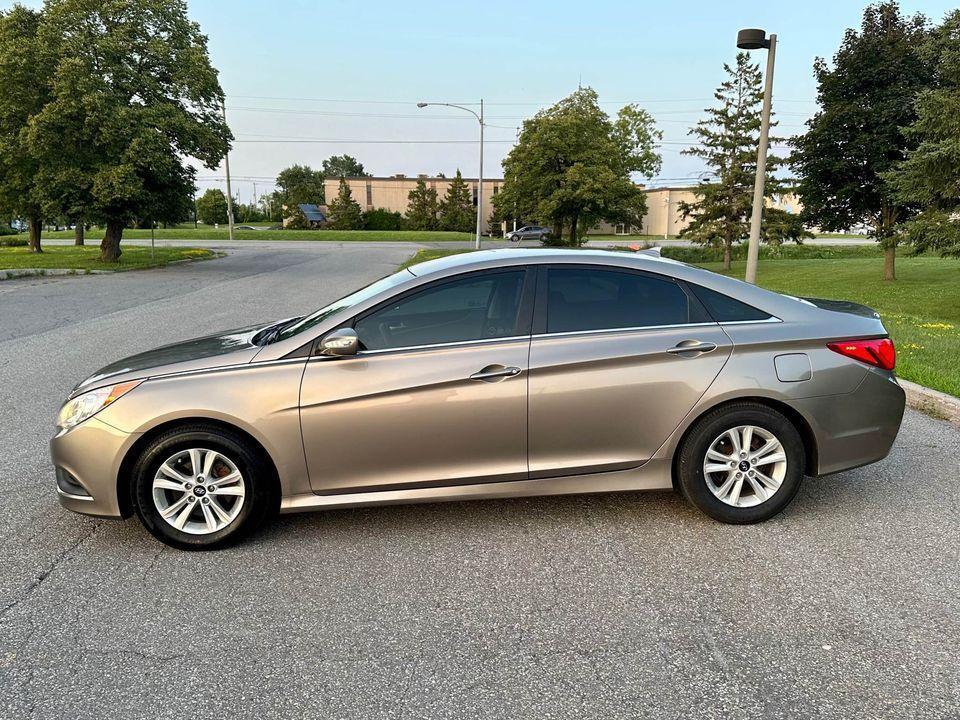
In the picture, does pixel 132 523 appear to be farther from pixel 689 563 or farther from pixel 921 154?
pixel 921 154

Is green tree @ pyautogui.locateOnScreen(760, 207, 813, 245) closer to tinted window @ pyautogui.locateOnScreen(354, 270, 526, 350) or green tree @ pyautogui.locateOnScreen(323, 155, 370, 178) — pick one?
tinted window @ pyautogui.locateOnScreen(354, 270, 526, 350)

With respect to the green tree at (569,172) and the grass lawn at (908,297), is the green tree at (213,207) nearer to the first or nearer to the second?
the green tree at (569,172)

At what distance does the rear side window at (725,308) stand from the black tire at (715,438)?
516 mm

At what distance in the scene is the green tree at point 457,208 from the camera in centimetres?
7575

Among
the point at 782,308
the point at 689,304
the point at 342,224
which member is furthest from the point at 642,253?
the point at 342,224

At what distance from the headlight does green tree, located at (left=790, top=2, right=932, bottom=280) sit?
19676mm

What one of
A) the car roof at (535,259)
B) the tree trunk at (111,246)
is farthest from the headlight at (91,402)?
the tree trunk at (111,246)

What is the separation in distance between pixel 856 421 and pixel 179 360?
3.92 meters

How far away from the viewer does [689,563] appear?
363cm

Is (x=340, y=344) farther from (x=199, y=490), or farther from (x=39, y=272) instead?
(x=39, y=272)

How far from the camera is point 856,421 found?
4102 mm

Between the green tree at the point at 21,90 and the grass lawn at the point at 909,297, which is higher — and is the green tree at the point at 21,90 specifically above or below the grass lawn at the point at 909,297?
above

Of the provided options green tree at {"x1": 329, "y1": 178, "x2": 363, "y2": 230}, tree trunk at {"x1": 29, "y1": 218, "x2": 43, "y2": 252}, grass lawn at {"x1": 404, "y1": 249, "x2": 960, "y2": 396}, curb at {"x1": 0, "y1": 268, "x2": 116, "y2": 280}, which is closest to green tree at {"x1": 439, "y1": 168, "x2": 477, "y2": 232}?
green tree at {"x1": 329, "y1": 178, "x2": 363, "y2": 230}

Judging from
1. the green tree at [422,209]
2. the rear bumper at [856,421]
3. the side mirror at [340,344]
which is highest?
the green tree at [422,209]
